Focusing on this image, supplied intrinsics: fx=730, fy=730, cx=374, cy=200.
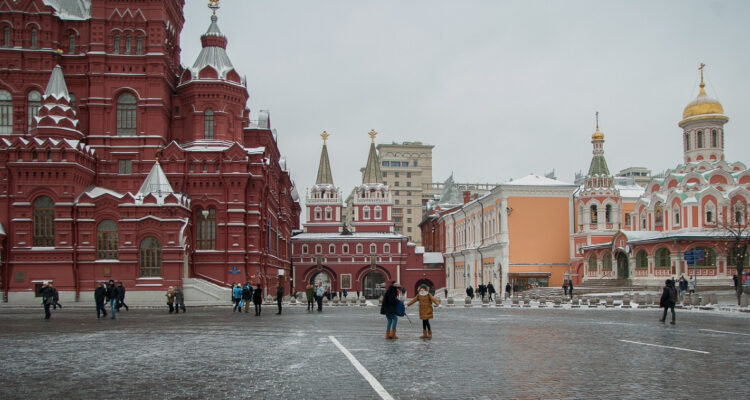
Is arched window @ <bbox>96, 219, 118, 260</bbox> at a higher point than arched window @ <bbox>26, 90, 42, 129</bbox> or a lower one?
lower

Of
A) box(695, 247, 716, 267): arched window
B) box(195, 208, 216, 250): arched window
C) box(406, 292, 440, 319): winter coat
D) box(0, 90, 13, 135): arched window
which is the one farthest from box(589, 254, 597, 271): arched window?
box(406, 292, 440, 319): winter coat

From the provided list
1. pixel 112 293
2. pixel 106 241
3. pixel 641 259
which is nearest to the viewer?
pixel 112 293

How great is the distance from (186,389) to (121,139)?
142ft

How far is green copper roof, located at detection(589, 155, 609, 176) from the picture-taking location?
6288cm

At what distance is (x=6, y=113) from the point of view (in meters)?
49.1

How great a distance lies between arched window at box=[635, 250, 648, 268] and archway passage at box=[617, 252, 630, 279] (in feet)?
7.91

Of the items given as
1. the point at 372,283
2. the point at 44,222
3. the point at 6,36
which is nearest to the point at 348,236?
the point at 372,283

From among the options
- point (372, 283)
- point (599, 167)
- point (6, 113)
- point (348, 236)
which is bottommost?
point (372, 283)

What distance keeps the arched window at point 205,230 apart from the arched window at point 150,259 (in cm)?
472

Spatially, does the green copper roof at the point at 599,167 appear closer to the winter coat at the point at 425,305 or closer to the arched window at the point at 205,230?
the arched window at the point at 205,230

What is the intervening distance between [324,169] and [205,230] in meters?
47.7

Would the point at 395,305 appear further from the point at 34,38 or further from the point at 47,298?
the point at 34,38

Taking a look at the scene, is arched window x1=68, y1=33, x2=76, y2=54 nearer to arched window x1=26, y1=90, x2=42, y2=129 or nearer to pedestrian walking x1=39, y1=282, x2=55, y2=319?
arched window x1=26, y1=90, x2=42, y2=129

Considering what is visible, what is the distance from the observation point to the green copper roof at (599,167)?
6288 cm
